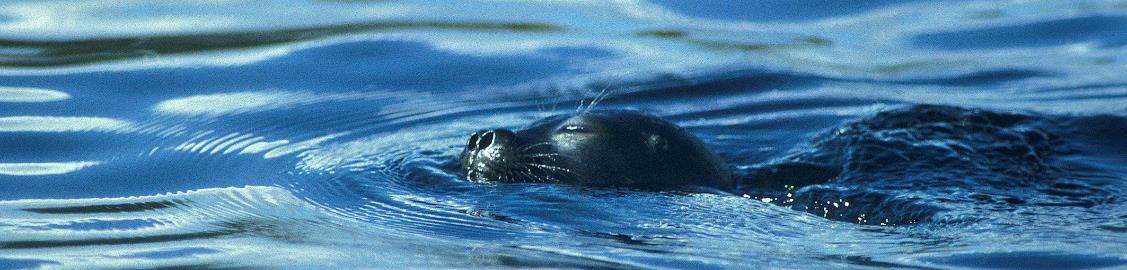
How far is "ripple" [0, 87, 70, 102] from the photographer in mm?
8148

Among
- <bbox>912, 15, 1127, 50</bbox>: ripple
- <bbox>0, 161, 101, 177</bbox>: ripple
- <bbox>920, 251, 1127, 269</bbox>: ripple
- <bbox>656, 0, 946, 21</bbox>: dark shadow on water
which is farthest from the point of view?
<bbox>656, 0, 946, 21</bbox>: dark shadow on water

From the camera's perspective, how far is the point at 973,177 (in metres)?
6.70

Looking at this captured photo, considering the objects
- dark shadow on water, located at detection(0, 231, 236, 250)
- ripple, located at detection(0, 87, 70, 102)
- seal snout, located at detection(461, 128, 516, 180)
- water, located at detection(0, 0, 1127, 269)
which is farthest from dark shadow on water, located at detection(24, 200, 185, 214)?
ripple, located at detection(0, 87, 70, 102)

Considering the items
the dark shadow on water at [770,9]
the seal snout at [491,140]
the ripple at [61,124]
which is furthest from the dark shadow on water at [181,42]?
the seal snout at [491,140]

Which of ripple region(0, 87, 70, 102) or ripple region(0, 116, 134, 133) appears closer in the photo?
ripple region(0, 116, 134, 133)

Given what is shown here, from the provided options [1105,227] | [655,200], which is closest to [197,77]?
[655,200]

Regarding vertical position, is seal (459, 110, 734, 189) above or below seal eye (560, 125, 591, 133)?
below

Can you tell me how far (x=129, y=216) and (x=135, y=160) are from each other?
99cm

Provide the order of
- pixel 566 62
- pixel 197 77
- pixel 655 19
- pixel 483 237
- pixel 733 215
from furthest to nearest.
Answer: pixel 655 19 < pixel 566 62 < pixel 197 77 < pixel 733 215 < pixel 483 237

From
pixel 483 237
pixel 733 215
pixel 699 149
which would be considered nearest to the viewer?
pixel 483 237

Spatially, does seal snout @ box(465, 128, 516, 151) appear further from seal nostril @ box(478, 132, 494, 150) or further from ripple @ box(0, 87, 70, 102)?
ripple @ box(0, 87, 70, 102)

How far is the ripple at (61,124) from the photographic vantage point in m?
7.54

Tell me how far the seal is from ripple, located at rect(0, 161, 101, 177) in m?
1.55

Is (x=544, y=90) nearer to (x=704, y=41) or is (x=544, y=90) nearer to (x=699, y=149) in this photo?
(x=704, y=41)
